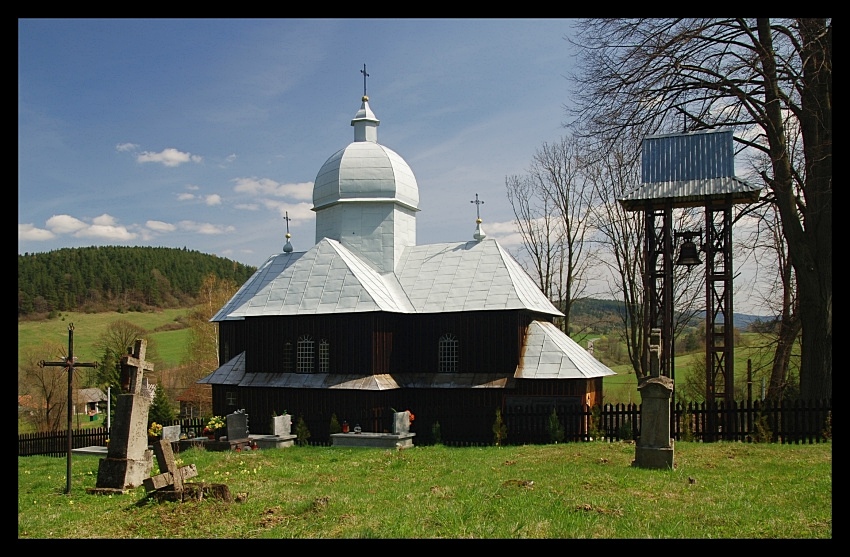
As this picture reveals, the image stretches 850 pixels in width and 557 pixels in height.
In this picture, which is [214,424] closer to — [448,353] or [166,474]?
[448,353]

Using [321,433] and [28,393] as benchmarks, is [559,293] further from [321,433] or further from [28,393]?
[28,393]

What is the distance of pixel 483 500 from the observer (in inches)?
381

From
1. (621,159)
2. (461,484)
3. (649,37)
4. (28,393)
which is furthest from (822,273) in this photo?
(28,393)

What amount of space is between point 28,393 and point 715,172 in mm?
36345

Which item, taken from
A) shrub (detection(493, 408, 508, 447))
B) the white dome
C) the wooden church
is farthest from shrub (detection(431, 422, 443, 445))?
the white dome

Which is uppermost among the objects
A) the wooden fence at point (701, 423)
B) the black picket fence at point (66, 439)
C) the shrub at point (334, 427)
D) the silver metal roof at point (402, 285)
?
the silver metal roof at point (402, 285)

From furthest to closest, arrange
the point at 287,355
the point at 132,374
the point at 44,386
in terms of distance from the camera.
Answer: the point at 44,386 → the point at 287,355 → the point at 132,374

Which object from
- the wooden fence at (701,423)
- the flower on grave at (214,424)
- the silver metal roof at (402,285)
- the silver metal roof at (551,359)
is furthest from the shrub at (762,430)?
the flower on grave at (214,424)

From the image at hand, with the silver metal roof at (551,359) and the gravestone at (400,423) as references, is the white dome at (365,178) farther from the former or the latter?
the gravestone at (400,423)

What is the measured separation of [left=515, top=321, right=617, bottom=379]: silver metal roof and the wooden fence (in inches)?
42.2

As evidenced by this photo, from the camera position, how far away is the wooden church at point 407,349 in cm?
1981

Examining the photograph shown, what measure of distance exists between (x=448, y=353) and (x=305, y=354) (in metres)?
4.38

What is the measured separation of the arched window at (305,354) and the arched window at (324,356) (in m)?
0.33

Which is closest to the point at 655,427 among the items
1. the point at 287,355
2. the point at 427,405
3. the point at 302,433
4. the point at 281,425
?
the point at 427,405
